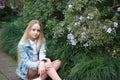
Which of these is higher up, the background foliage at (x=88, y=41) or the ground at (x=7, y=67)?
the background foliage at (x=88, y=41)

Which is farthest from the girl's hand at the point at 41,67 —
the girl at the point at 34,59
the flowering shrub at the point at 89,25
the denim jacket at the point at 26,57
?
the flowering shrub at the point at 89,25

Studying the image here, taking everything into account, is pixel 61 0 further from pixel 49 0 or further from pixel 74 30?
pixel 74 30

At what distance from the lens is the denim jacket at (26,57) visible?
202 inches

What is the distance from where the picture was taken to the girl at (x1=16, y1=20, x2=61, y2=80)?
510cm

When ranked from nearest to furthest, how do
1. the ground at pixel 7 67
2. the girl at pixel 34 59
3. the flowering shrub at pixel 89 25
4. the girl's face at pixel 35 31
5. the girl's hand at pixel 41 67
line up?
the girl's hand at pixel 41 67 → the girl at pixel 34 59 → the girl's face at pixel 35 31 → the flowering shrub at pixel 89 25 → the ground at pixel 7 67

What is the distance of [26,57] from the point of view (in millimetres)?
5199

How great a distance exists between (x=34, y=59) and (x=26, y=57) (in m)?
0.21

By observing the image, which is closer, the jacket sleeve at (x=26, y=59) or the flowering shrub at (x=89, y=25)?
the jacket sleeve at (x=26, y=59)

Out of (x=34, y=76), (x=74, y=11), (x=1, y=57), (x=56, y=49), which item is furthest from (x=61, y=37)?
(x=1, y=57)

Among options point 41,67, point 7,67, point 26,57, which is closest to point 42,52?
point 26,57

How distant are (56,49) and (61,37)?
289 millimetres

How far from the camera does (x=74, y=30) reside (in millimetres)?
5551

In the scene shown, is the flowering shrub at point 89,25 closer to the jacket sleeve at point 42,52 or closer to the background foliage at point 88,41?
the background foliage at point 88,41

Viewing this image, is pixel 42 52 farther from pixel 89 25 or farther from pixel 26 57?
pixel 89 25
